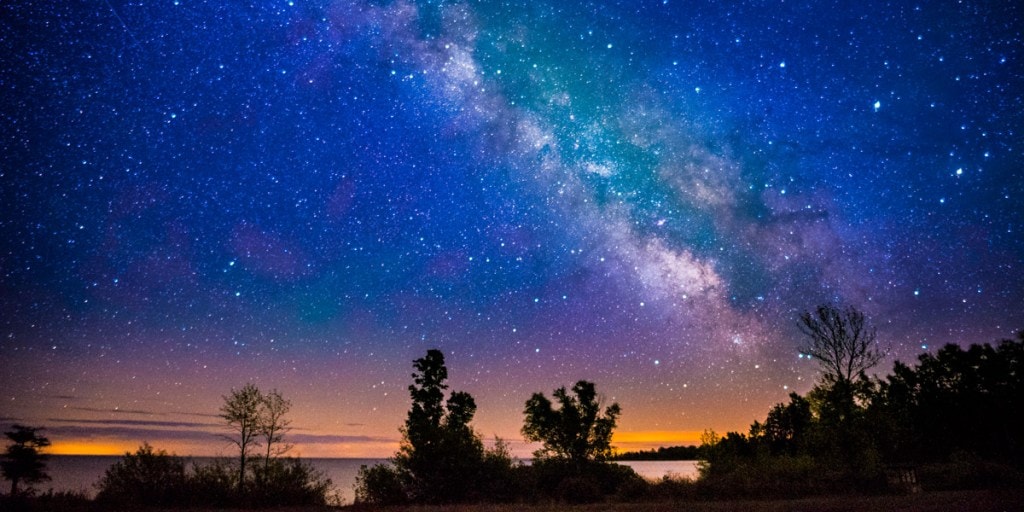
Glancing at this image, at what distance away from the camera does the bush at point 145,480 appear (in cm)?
2358

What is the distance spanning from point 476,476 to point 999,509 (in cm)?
2353

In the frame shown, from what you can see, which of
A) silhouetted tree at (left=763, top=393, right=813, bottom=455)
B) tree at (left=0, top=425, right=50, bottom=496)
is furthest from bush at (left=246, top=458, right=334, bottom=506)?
silhouetted tree at (left=763, top=393, right=813, bottom=455)

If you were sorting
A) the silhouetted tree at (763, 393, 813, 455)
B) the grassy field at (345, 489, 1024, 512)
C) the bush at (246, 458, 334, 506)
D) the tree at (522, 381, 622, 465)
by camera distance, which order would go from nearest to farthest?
the grassy field at (345, 489, 1024, 512) < the bush at (246, 458, 334, 506) < the tree at (522, 381, 622, 465) < the silhouetted tree at (763, 393, 813, 455)

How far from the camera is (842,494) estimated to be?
25.5 meters

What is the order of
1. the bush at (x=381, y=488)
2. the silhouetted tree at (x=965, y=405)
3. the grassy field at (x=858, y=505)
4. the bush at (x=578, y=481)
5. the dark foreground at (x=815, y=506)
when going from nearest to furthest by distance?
1. the grassy field at (x=858, y=505)
2. the dark foreground at (x=815, y=506)
3. the bush at (x=381, y=488)
4. the bush at (x=578, y=481)
5. the silhouetted tree at (x=965, y=405)

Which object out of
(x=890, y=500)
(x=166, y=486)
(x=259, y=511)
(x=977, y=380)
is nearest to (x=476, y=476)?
(x=259, y=511)

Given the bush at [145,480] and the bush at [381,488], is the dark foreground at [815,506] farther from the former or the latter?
the bush at [381,488]

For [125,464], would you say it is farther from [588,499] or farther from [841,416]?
[841,416]

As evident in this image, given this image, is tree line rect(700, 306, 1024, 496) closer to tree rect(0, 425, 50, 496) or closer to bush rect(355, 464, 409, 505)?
bush rect(355, 464, 409, 505)

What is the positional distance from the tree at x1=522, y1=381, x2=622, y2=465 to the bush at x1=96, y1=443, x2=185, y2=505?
91.6 ft

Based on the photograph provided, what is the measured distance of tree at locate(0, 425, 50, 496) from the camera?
5800 cm

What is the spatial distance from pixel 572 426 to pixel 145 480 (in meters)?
33.1

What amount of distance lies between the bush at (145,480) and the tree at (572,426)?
1099 inches

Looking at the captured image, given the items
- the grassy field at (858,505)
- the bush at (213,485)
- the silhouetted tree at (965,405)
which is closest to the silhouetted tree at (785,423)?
the silhouetted tree at (965,405)
